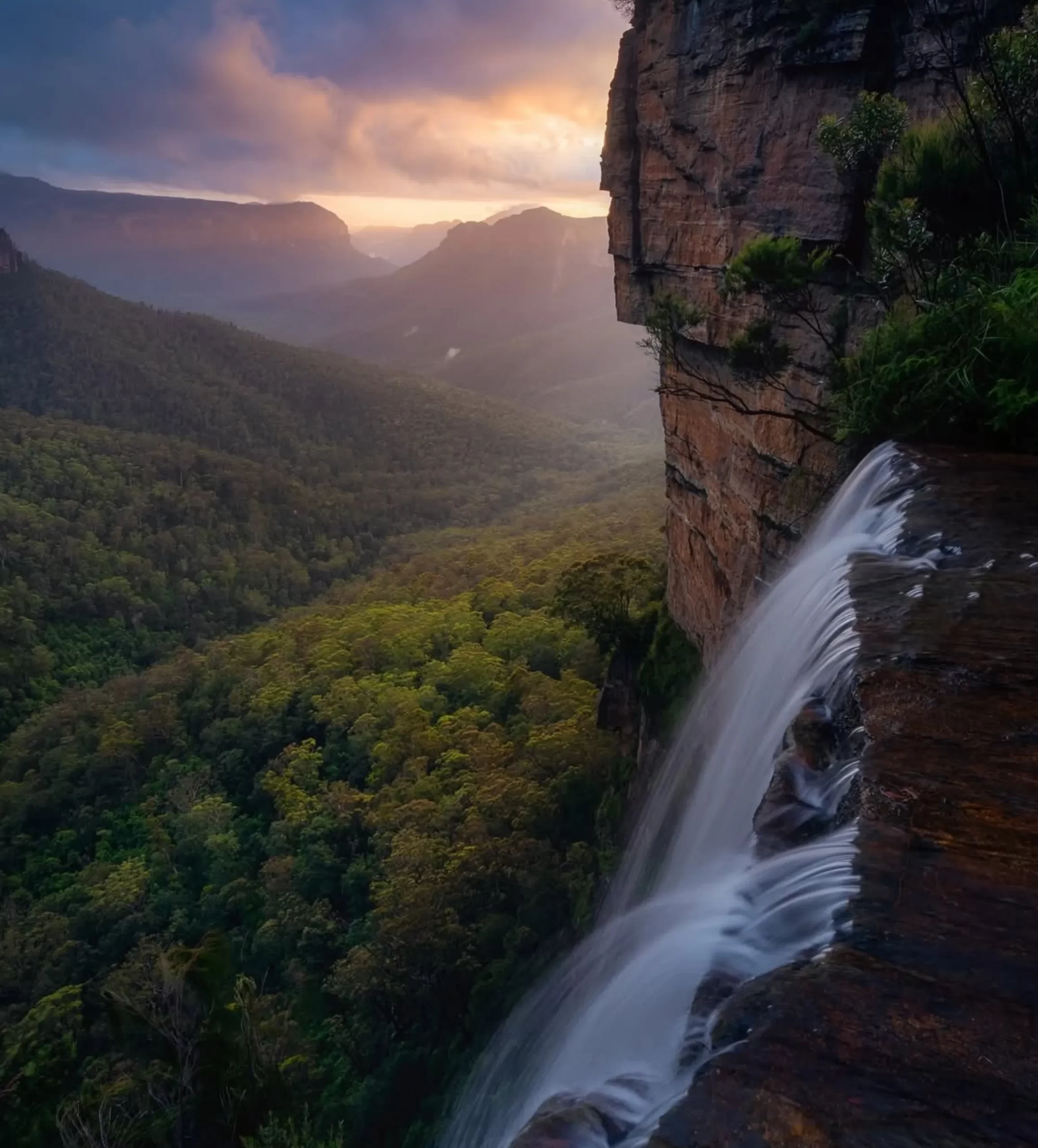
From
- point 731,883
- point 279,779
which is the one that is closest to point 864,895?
point 731,883

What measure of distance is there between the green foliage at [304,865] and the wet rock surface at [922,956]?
10.1 m

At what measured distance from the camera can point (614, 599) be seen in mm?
19156

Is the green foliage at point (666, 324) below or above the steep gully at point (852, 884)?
above

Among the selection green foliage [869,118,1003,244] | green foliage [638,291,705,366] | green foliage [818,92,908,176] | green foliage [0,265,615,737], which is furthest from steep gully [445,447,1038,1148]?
green foliage [0,265,615,737]

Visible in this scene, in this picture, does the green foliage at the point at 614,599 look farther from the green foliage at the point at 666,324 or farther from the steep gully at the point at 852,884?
the steep gully at the point at 852,884

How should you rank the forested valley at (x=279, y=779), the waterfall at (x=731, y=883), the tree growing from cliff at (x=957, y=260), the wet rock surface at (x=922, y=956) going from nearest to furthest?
the wet rock surface at (x=922, y=956)
the waterfall at (x=731, y=883)
the tree growing from cliff at (x=957, y=260)
the forested valley at (x=279, y=779)

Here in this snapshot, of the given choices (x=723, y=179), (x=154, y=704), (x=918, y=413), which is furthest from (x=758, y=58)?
(x=154, y=704)

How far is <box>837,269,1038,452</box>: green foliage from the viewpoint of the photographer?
5750 mm

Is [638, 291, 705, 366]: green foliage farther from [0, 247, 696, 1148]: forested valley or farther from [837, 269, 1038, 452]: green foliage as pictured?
[0, 247, 696, 1148]: forested valley

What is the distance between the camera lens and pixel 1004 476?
5359mm

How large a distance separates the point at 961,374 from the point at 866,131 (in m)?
4.28

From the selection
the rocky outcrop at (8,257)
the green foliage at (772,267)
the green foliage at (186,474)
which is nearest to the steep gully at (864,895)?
the green foliage at (772,267)

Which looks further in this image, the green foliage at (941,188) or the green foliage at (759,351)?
the green foliage at (759,351)

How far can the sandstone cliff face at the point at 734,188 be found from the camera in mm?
9641
